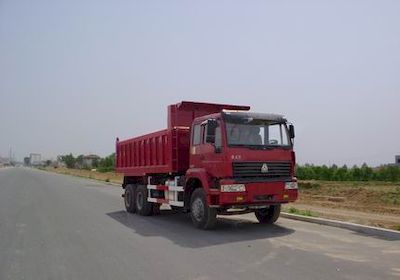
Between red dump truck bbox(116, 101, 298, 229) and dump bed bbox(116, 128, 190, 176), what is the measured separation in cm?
3

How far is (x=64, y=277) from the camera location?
807 centimetres

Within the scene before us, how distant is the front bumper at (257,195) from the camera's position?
12.4 m

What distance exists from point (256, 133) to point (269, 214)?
272cm

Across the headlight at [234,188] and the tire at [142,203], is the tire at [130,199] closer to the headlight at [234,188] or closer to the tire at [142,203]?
the tire at [142,203]

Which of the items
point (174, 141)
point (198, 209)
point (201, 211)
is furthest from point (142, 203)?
point (201, 211)

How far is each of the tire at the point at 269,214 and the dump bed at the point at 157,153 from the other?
99.4 inches

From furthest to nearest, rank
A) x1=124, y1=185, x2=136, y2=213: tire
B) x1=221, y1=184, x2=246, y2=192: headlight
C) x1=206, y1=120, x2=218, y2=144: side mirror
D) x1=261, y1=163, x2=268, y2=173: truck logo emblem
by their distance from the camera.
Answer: x1=124, y1=185, x2=136, y2=213: tire, x1=261, y1=163, x2=268, y2=173: truck logo emblem, x1=206, y1=120, x2=218, y2=144: side mirror, x1=221, y1=184, x2=246, y2=192: headlight

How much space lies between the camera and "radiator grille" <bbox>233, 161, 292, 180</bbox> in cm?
1262

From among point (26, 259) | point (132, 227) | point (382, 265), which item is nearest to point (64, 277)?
point (26, 259)

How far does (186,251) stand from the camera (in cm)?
1028

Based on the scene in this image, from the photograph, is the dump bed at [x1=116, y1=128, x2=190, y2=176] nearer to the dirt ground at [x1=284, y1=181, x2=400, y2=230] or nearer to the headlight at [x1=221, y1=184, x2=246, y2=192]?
the headlight at [x1=221, y1=184, x2=246, y2=192]

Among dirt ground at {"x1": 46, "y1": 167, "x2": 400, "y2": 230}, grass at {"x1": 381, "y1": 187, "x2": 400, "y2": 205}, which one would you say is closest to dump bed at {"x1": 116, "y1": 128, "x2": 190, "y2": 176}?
dirt ground at {"x1": 46, "y1": 167, "x2": 400, "y2": 230}

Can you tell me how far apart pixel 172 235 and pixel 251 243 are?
2.28 metres

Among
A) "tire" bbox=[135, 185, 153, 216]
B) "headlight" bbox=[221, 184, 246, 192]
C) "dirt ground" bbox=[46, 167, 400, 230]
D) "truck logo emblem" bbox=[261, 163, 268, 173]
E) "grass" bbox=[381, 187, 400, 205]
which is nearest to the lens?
"headlight" bbox=[221, 184, 246, 192]
